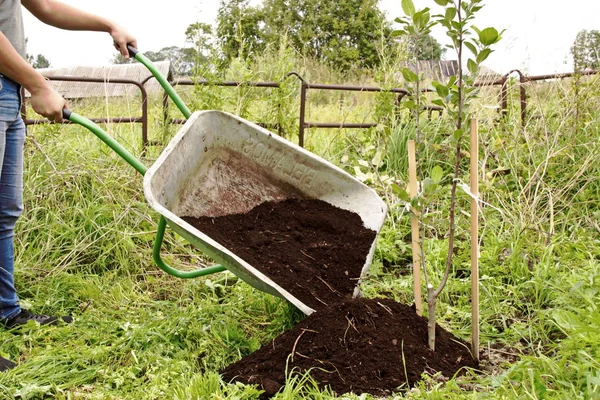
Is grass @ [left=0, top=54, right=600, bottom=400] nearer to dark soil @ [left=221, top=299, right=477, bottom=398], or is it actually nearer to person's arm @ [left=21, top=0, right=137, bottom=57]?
dark soil @ [left=221, top=299, right=477, bottom=398]

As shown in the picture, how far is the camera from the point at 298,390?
83.1 inches

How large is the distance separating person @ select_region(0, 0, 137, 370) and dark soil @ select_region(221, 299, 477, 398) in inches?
47.9

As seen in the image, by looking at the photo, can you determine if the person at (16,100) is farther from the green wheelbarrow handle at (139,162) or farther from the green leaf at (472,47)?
the green leaf at (472,47)

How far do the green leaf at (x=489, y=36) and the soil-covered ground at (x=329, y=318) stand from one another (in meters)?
→ 1.13

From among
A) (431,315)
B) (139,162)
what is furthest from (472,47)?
(139,162)

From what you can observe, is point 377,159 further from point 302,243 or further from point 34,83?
point 34,83

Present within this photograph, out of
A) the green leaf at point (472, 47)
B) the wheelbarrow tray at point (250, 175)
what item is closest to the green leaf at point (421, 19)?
the green leaf at point (472, 47)

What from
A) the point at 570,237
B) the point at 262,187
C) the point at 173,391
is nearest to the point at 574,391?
the point at 173,391

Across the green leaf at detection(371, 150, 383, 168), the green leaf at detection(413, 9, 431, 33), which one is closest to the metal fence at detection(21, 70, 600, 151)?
the green leaf at detection(371, 150, 383, 168)

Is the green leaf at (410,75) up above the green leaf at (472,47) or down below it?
below

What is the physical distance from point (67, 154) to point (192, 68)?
45.9 inches

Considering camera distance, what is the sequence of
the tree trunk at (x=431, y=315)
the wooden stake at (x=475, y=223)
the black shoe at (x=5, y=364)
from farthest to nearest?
1. the black shoe at (x=5, y=364)
2. the tree trunk at (x=431, y=315)
3. the wooden stake at (x=475, y=223)

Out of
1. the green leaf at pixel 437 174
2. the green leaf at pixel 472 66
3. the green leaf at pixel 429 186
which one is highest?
the green leaf at pixel 472 66

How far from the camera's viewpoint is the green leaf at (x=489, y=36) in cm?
196
